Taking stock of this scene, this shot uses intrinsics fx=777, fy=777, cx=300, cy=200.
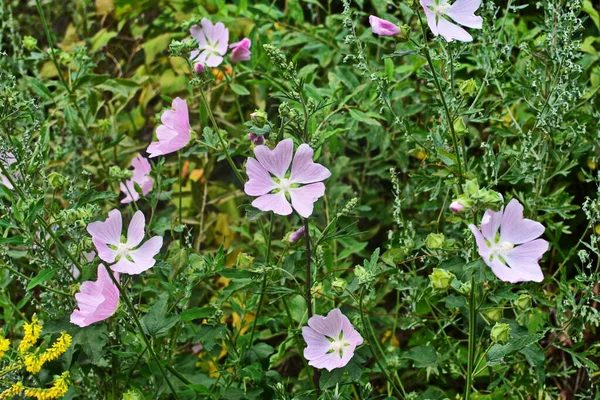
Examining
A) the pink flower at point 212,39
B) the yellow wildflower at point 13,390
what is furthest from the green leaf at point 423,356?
the pink flower at point 212,39

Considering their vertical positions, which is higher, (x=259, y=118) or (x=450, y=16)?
(x=450, y=16)

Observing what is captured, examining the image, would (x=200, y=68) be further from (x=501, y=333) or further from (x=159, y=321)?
(x=501, y=333)

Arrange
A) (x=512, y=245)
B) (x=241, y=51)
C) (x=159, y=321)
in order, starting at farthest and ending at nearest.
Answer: (x=241, y=51) < (x=159, y=321) < (x=512, y=245)

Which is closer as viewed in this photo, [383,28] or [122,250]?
[383,28]

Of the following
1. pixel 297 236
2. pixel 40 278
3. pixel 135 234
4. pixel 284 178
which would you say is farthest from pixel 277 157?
pixel 40 278

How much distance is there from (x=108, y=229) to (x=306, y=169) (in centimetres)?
31

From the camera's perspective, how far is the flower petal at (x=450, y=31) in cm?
107

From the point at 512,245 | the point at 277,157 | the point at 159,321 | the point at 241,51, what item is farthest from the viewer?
the point at 241,51

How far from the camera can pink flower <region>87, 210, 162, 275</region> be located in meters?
1.14

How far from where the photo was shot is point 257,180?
3.67ft

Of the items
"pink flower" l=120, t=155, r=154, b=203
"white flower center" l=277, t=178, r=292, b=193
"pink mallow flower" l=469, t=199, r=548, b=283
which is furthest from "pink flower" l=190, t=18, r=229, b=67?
"pink mallow flower" l=469, t=199, r=548, b=283

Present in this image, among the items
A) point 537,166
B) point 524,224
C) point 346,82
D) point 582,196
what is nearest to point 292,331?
point 524,224

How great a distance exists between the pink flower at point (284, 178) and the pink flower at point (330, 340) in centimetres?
17

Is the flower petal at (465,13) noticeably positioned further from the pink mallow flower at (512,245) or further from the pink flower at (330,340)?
the pink flower at (330,340)
